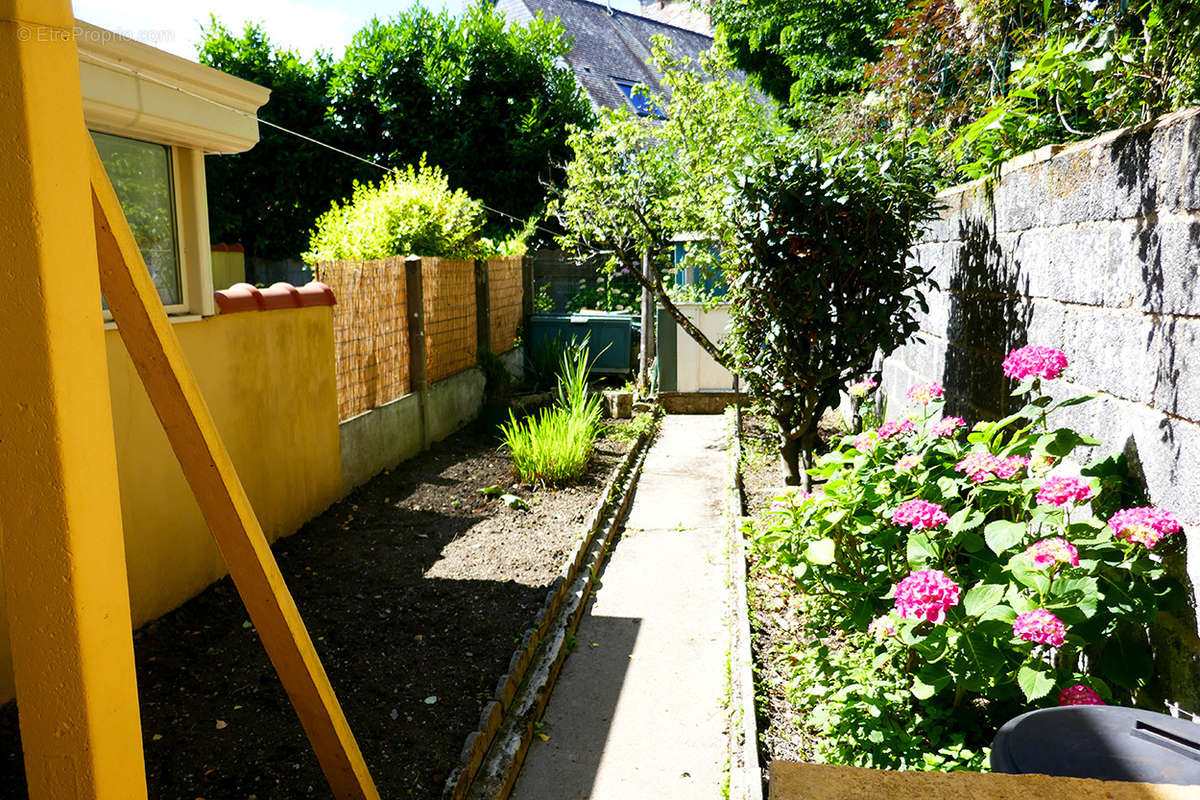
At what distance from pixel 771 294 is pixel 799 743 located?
296cm

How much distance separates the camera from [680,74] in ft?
31.0

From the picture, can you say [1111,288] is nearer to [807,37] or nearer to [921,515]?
[921,515]

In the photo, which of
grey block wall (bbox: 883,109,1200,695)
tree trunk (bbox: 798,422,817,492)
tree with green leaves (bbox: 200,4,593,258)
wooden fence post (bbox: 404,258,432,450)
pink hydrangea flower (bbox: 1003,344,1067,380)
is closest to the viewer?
grey block wall (bbox: 883,109,1200,695)

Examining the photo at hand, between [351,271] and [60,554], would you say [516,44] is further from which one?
[60,554]

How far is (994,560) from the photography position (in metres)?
2.85

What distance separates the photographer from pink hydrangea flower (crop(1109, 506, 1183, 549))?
2.27 m

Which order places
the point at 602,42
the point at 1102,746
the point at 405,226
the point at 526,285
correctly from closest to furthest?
the point at 1102,746
the point at 405,226
the point at 526,285
the point at 602,42

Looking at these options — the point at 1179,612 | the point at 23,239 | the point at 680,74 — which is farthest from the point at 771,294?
the point at 680,74

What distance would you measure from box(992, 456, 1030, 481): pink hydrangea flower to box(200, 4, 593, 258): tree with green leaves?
12832 mm

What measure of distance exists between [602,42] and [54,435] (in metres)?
28.7

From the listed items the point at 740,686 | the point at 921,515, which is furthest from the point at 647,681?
the point at 921,515

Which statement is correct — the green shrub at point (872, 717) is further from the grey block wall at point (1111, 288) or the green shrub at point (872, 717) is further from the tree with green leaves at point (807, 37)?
the tree with green leaves at point (807, 37)

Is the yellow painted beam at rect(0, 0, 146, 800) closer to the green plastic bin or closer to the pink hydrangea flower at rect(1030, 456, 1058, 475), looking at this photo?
the pink hydrangea flower at rect(1030, 456, 1058, 475)

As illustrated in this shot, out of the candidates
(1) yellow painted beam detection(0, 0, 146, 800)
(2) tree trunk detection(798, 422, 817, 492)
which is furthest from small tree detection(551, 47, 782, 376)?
(1) yellow painted beam detection(0, 0, 146, 800)
